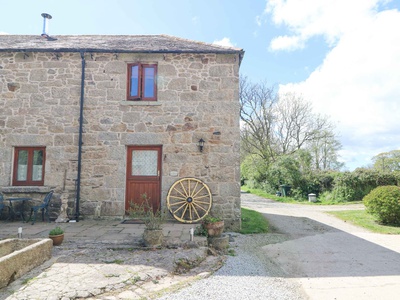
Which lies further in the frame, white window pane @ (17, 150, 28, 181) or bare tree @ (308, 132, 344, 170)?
bare tree @ (308, 132, 344, 170)

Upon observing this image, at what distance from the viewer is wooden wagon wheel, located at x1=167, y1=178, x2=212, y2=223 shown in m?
7.14

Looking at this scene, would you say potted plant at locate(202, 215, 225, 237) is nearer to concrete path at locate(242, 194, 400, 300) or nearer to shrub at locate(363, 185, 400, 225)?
concrete path at locate(242, 194, 400, 300)

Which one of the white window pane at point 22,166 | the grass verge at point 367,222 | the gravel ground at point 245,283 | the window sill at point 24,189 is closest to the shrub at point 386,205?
the grass verge at point 367,222

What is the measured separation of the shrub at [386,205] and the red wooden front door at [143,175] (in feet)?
23.8

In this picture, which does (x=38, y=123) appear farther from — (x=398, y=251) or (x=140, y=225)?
(x=398, y=251)

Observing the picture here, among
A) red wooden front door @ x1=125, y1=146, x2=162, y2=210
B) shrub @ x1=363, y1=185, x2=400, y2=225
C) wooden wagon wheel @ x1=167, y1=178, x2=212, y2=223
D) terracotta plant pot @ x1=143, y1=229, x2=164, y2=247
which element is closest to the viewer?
terracotta plant pot @ x1=143, y1=229, x2=164, y2=247

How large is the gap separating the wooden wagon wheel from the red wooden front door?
1.64 ft

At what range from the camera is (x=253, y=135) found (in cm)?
2294

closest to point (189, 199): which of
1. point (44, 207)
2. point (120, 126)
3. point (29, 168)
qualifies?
point (120, 126)

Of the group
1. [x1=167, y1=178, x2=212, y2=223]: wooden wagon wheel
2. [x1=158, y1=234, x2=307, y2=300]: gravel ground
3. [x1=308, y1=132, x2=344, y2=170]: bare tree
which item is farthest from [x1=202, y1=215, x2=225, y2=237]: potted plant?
[x1=308, y1=132, x2=344, y2=170]: bare tree

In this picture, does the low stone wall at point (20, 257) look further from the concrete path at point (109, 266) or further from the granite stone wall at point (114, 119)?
the granite stone wall at point (114, 119)

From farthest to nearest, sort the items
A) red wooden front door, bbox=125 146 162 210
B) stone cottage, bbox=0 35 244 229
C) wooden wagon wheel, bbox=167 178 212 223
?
1. red wooden front door, bbox=125 146 162 210
2. stone cottage, bbox=0 35 244 229
3. wooden wagon wheel, bbox=167 178 212 223

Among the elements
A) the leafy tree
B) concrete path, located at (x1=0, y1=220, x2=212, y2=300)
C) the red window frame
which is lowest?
concrete path, located at (x1=0, y1=220, x2=212, y2=300)

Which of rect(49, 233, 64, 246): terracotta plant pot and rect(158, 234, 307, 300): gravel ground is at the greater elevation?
rect(49, 233, 64, 246): terracotta plant pot
